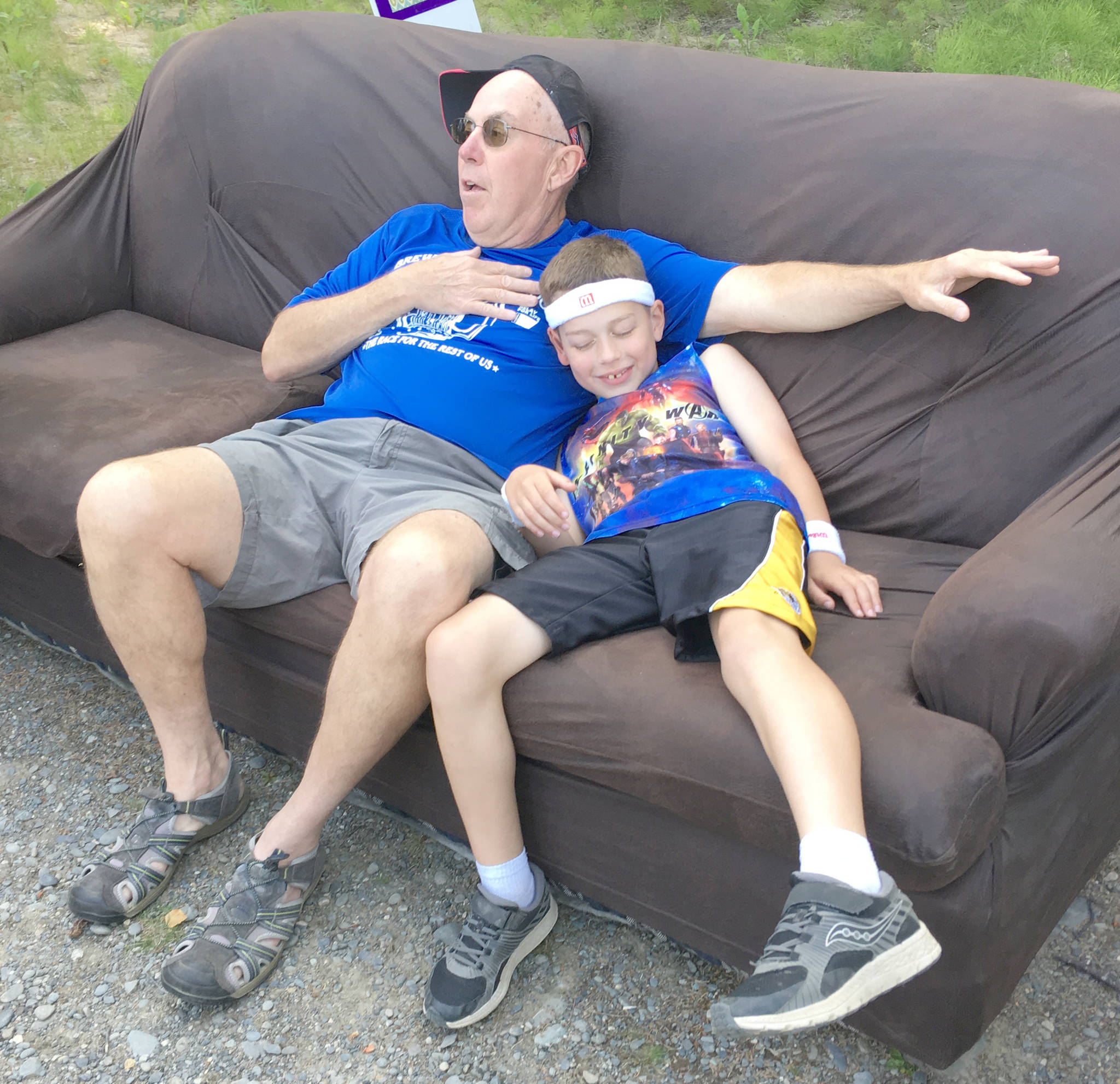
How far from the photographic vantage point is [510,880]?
1.61 meters

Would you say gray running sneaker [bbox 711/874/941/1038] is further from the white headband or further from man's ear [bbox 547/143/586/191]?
man's ear [bbox 547/143/586/191]

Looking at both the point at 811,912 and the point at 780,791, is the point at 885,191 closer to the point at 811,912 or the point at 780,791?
the point at 780,791

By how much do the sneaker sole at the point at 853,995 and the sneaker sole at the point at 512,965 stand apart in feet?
1.71

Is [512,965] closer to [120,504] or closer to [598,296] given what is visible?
[120,504]

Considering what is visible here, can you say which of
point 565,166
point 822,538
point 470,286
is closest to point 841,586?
point 822,538

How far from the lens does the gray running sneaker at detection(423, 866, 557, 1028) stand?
5.16 ft

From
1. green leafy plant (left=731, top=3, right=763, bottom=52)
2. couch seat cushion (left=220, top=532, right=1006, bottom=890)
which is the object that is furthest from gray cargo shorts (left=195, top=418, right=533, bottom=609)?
green leafy plant (left=731, top=3, right=763, bottom=52)

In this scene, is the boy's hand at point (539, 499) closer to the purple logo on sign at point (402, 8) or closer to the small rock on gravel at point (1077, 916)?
Result: the small rock on gravel at point (1077, 916)

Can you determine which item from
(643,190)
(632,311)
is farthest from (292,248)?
(632,311)

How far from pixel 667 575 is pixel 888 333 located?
2.17 ft

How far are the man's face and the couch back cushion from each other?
0.15m

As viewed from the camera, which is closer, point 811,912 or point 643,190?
point 811,912

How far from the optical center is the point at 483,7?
3.67m

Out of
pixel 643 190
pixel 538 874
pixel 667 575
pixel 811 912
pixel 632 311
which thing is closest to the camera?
pixel 811 912
